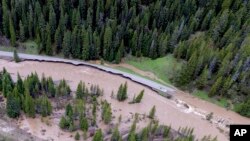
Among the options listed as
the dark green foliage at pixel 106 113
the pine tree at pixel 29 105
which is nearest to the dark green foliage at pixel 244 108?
the dark green foliage at pixel 106 113

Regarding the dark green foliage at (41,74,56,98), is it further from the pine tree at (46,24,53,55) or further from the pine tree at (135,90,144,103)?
the pine tree at (135,90,144,103)

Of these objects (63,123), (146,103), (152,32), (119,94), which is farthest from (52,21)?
(146,103)

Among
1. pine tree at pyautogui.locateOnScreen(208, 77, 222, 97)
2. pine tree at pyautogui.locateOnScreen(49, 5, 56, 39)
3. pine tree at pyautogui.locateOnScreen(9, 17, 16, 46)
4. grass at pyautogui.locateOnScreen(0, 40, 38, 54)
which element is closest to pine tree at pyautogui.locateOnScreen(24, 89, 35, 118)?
grass at pyautogui.locateOnScreen(0, 40, 38, 54)

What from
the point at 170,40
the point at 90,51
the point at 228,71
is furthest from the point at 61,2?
the point at 228,71

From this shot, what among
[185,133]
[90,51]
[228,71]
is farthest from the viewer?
[90,51]

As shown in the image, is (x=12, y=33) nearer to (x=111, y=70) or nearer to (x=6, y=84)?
Result: (x=6, y=84)

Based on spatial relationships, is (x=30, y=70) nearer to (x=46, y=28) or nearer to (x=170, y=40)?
(x=46, y=28)

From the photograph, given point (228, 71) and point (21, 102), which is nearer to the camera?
point (21, 102)
